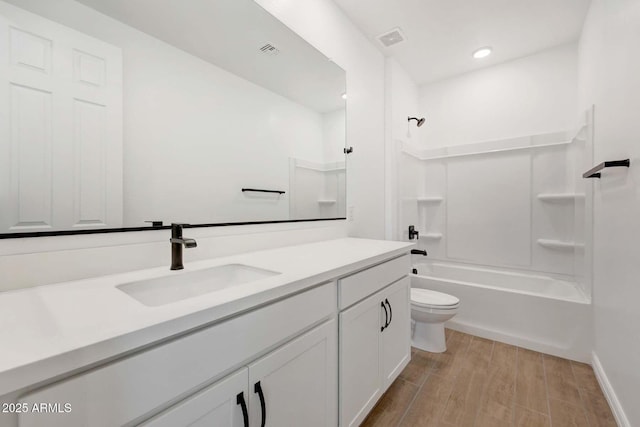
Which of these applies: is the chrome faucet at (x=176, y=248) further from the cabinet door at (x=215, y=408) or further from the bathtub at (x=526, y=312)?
the bathtub at (x=526, y=312)

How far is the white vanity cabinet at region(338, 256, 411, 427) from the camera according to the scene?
1.11 meters

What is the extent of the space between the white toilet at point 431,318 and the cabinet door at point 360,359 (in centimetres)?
79

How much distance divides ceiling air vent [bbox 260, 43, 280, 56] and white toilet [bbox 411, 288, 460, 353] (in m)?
1.93

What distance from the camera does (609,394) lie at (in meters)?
1.49

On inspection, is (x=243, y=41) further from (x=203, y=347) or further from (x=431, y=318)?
(x=431, y=318)

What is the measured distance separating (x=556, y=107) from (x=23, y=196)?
3.68 m

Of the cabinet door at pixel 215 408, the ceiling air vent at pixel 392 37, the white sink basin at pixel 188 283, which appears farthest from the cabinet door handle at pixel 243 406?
the ceiling air vent at pixel 392 37

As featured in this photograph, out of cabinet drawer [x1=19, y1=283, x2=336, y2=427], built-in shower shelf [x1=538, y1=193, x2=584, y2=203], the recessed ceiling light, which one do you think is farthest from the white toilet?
the recessed ceiling light

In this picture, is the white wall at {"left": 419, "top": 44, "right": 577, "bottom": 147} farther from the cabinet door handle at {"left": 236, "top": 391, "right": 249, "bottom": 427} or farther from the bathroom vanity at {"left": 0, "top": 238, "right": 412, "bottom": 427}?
the cabinet door handle at {"left": 236, "top": 391, "right": 249, "bottom": 427}

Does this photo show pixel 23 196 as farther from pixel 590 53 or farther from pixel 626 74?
pixel 590 53

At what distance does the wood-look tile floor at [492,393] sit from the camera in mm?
1402

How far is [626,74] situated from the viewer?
4.29 feet

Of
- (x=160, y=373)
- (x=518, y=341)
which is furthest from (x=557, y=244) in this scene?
(x=160, y=373)

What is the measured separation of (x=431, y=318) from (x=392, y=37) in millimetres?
2308
